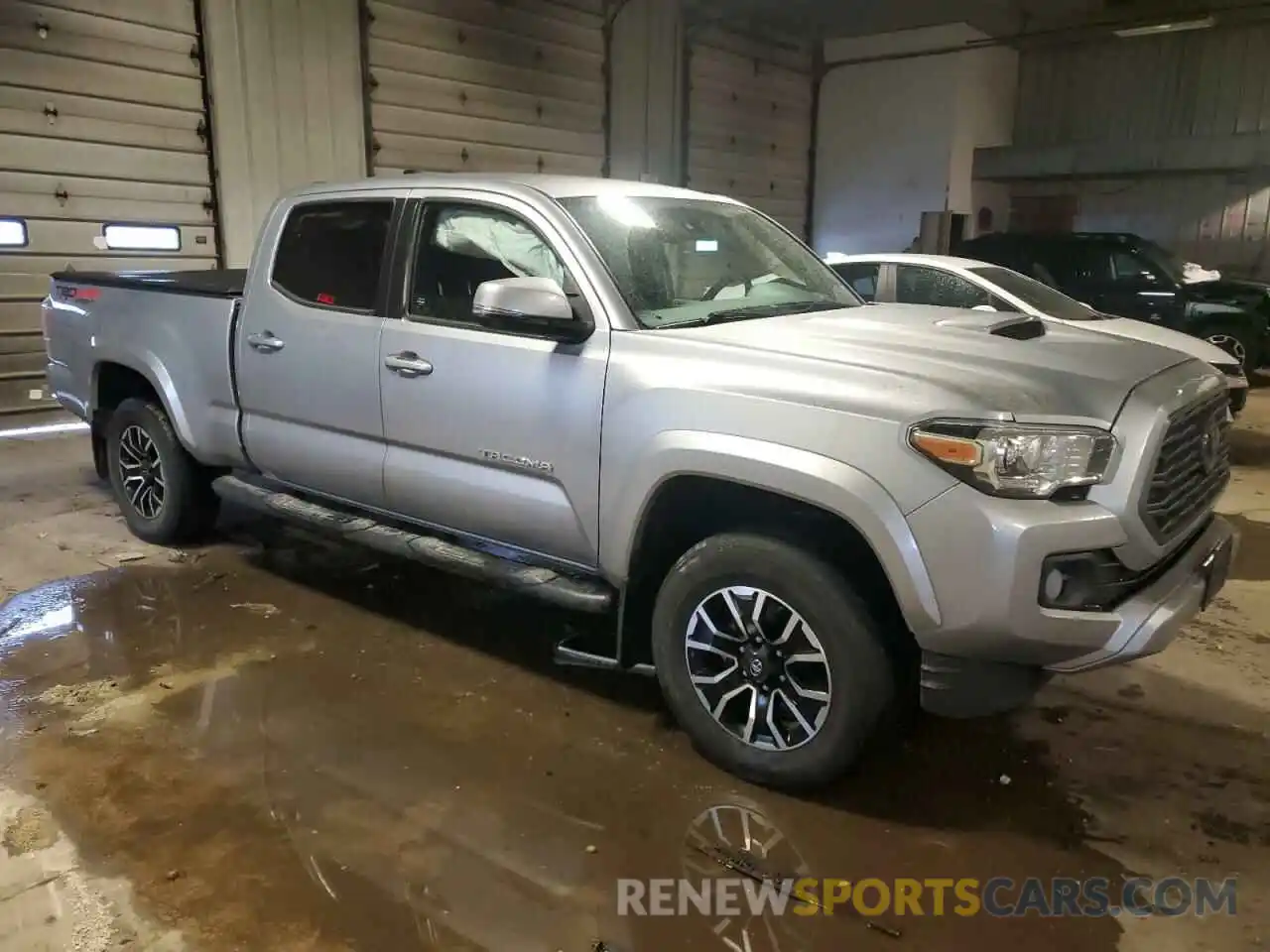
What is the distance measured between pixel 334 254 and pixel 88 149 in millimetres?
6048

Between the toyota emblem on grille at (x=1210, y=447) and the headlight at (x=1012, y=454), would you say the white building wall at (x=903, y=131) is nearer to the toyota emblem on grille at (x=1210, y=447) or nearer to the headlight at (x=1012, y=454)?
the toyota emblem on grille at (x=1210, y=447)

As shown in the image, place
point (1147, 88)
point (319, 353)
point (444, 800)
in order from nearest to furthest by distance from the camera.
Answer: point (444, 800), point (319, 353), point (1147, 88)

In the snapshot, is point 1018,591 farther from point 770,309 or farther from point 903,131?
point 903,131

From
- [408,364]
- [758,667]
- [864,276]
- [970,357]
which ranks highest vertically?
[864,276]

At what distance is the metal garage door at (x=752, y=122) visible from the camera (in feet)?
47.6

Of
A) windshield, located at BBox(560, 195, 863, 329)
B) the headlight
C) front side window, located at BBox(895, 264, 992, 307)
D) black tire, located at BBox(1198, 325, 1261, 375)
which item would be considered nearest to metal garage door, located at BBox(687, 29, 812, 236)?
black tire, located at BBox(1198, 325, 1261, 375)

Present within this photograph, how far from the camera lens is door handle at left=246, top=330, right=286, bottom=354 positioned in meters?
4.34

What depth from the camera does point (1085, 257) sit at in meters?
11.8

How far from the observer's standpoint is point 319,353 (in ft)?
13.6

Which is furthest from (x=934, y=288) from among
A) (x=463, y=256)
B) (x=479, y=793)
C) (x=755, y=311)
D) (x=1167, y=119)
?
(x=1167, y=119)

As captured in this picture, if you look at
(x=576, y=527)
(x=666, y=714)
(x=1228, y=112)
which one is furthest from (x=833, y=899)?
(x=1228, y=112)

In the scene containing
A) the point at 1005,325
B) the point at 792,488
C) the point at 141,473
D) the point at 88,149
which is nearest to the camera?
the point at 792,488

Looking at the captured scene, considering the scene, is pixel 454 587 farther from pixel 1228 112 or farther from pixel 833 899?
pixel 1228 112

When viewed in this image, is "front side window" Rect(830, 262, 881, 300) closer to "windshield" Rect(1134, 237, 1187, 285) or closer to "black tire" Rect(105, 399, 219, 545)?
"black tire" Rect(105, 399, 219, 545)
